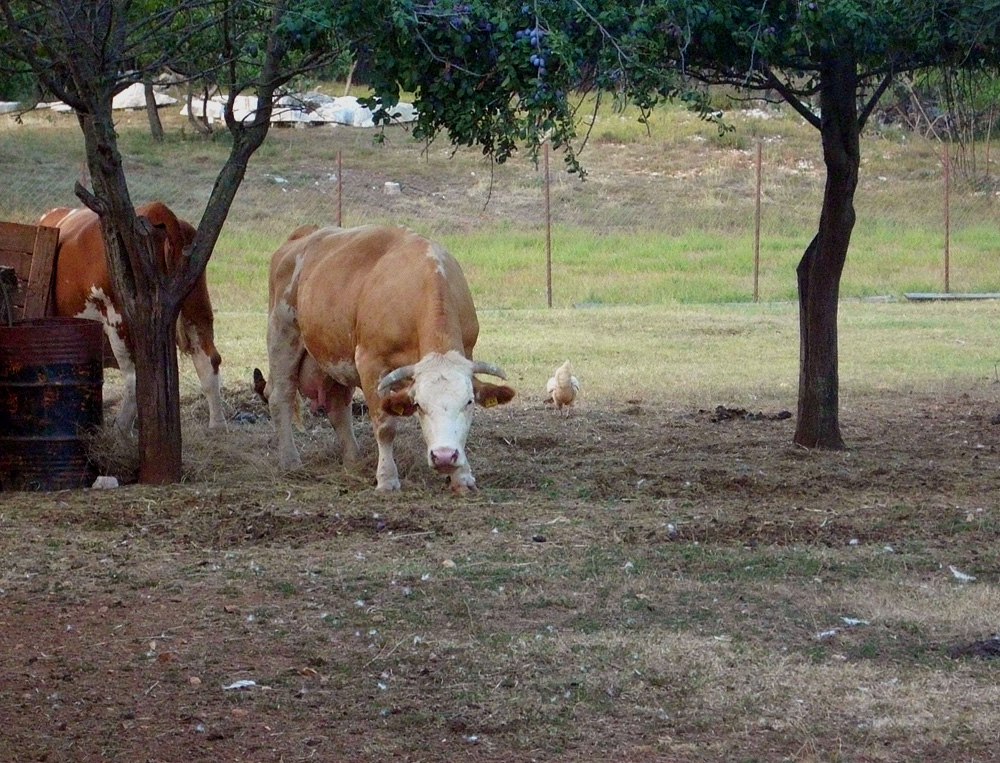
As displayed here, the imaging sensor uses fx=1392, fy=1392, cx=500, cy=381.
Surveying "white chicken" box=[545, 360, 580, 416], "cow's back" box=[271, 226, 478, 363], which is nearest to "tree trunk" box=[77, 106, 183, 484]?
"cow's back" box=[271, 226, 478, 363]

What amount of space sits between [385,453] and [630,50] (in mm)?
3038

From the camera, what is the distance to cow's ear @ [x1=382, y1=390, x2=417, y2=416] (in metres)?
8.31

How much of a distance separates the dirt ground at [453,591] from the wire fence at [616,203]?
13.5 m

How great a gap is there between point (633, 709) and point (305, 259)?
596cm

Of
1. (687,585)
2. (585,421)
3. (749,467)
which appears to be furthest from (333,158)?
(687,585)

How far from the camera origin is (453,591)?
6316mm

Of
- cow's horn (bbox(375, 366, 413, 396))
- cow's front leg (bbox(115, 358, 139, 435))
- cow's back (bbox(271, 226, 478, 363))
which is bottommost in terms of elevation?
cow's front leg (bbox(115, 358, 139, 435))

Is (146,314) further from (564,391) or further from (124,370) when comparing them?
(564,391)

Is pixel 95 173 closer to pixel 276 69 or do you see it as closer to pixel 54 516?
pixel 276 69

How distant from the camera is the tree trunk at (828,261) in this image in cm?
944

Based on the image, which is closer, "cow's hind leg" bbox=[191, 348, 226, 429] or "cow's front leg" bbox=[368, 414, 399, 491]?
"cow's front leg" bbox=[368, 414, 399, 491]

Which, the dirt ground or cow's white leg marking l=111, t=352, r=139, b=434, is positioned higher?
cow's white leg marking l=111, t=352, r=139, b=434

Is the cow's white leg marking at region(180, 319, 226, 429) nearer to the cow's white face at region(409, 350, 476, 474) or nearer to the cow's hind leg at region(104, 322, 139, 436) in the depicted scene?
the cow's hind leg at region(104, 322, 139, 436)

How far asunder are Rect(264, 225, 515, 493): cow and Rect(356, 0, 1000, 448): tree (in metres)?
1.15
